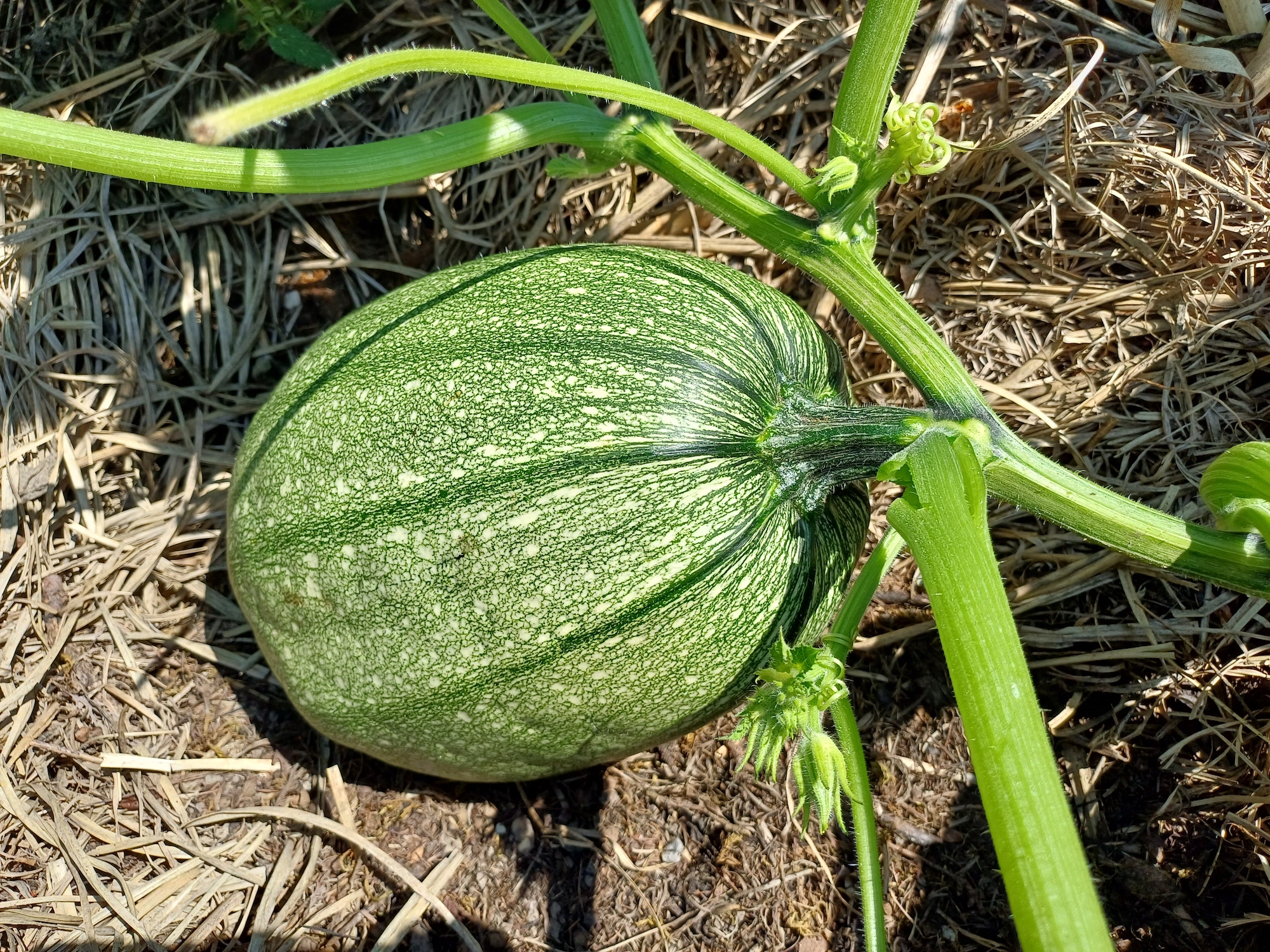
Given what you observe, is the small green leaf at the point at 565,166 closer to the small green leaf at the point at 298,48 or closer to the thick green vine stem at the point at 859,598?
the small green leaf at the point at 298,48

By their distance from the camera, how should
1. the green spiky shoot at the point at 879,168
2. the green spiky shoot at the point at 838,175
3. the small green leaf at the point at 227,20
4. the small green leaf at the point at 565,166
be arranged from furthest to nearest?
the small green leaf at the point at 227,20
the small green leaf at the point at 565,166
the green spiky shoot at the point at 838,175
the green spiky shoot at the point at 879,168

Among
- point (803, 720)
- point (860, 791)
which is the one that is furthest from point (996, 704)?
point (860, 791)

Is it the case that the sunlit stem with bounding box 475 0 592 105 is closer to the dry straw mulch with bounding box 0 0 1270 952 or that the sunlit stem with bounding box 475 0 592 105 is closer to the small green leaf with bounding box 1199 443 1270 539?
the dry straw mulch with bounding box 0 0 1270 952

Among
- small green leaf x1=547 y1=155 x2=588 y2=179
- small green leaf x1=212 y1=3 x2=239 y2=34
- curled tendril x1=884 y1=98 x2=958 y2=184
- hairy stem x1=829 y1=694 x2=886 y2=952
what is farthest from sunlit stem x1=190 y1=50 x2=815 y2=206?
small green leaf x1=212 y1=3 x2=239 y2=34

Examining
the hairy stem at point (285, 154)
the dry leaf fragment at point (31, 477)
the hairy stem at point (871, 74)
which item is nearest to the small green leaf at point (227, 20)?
the hairy stem at point (285, 154)

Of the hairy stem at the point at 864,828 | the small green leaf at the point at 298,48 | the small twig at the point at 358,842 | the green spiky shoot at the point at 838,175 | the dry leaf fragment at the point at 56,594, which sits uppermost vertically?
the green spiky shoot at the point at 838,175

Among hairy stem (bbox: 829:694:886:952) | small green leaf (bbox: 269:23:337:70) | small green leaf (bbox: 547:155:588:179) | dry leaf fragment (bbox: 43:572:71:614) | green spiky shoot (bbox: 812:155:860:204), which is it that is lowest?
dry leaf fragment (bbox: 43:572:71:614)
